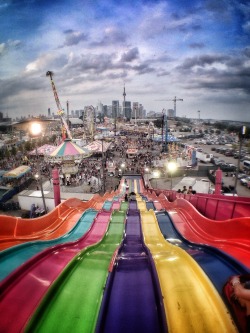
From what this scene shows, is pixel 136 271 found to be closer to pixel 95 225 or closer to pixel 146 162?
pixel 95 225

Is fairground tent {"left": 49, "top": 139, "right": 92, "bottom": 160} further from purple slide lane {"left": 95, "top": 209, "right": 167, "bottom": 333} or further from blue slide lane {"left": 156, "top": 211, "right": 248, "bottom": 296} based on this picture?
purple slide lane {"left": 95, "top": 209, "right": 167, "bottom": 333}

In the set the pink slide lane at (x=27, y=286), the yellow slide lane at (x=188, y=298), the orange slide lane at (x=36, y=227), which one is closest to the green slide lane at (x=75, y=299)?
the pink slide lane at (x=27, y=286)

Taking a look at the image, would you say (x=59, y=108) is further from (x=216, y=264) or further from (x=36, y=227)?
(x=216, y=264)

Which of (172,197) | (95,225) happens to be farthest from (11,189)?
(95,225)

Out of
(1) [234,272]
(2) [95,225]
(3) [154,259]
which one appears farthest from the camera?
(2) [95,225]

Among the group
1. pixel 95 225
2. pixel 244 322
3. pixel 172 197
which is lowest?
pixel 172 197

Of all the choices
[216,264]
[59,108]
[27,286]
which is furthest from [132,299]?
[59,108]

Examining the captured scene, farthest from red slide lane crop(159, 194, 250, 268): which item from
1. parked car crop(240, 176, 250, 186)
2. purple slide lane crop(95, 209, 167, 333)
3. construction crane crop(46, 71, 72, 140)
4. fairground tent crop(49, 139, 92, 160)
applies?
construction crane crop(46, 71, 72, 140)
